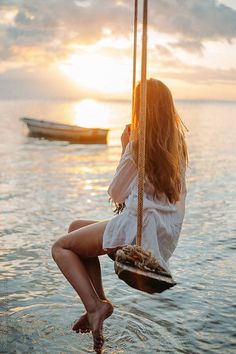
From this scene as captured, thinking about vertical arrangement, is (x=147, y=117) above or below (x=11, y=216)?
above

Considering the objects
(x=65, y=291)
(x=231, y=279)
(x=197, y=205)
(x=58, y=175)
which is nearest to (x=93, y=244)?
(x=65, y=291)

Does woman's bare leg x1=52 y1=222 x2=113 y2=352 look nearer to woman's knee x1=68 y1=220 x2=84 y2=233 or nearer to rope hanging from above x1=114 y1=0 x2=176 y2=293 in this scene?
woman's knee x1=68 y1=220 x2=84 y2=233

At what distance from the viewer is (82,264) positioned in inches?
192

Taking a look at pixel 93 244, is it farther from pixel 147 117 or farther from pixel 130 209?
pixel 147 117

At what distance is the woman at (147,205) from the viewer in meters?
4.62

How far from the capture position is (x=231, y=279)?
8.40 metres

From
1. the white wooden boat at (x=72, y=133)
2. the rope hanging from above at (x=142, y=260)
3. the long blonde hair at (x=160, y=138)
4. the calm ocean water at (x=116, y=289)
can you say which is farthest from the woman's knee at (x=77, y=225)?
the white wooden boat at (x=72, y=133)

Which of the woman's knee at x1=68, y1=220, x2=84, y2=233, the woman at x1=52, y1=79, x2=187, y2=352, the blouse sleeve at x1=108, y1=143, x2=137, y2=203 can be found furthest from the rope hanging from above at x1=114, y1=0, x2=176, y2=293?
the woman's knee at x1=68, y1=220, x2=84, y2=233

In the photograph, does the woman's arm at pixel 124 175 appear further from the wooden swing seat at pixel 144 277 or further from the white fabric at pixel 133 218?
the wooden swing seat at pixel 144 277

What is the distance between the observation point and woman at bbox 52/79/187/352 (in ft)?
15.2

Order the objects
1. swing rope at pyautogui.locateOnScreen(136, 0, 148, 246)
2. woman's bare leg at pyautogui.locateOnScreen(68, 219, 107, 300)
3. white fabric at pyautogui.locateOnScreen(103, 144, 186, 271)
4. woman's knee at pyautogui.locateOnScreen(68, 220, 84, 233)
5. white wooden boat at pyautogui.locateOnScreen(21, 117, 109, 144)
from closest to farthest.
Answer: swing rope at pyautogui.locateOnScreen(136, 0, 148, 246) → white fabric at pyautogui.locateOnScreen(103, 144, 186, 271) → woman's bare leg at pyautogui.locateOnScreen(68, 219, 107, 300) → woman's knee at pyautogui.locateOnScreen(68, 220, 84, 233) → white wooden boat at pyautogui.locateOnScreen(21, 117, 109, 144)

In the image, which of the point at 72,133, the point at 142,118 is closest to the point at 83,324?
the point at 142,118

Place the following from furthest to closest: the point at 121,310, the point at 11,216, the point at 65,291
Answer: the point at 11,216 → the point at 65,291 → the point at 121,310

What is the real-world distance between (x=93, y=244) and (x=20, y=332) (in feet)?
6.44
